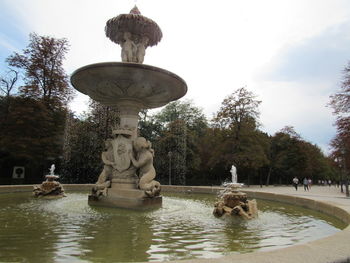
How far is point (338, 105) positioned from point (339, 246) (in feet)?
73.9

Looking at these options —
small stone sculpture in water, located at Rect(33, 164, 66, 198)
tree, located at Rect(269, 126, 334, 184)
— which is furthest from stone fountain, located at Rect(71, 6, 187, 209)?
tree, located at Rect(269, 126, 334, 184)

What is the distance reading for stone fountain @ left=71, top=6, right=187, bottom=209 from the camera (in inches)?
349

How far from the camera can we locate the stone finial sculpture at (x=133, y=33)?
10516 millimetres

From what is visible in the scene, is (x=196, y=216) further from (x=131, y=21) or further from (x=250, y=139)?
(x=250, y=139)

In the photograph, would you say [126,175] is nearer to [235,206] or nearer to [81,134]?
[235,206]

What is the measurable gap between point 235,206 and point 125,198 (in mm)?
3302

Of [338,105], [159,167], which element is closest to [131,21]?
[338,105]

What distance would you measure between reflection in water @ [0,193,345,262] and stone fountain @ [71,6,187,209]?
4.02 ft

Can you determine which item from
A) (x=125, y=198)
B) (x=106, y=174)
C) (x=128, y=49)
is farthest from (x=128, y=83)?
(x=125, y=198)

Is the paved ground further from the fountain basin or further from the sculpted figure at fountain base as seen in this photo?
the fountain basin

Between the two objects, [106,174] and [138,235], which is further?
[106,174]

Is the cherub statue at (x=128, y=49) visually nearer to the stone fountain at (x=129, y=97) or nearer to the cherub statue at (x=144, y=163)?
the stone fountain at (x=129, y=97)

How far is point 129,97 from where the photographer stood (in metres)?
10.1

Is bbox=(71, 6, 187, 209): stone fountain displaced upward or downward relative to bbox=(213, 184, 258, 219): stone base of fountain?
upward
